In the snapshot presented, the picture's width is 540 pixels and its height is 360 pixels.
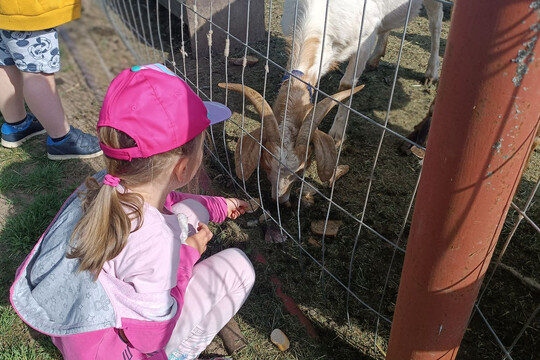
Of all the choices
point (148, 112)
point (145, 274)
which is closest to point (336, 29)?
point (148, 112)

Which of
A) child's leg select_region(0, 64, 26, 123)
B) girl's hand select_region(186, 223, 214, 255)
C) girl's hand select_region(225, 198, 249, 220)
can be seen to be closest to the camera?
girl's hand select_region(186, 223, 214, 255)

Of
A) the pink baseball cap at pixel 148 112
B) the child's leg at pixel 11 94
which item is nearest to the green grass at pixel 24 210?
the child's leg at pixel 11 94

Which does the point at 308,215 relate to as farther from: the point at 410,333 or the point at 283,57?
the point at 283,57

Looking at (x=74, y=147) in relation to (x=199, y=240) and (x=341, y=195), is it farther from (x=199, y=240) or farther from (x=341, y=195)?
(x=341, y=195)

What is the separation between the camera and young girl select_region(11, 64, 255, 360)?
155cm

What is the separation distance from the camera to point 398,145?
3.94m

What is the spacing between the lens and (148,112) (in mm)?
1545

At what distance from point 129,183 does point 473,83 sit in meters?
1.20

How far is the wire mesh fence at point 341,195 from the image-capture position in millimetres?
2352

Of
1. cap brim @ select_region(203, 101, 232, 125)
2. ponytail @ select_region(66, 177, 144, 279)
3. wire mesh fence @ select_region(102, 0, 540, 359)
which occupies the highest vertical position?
cap brim @ select_region(203, 101, 232, 125)

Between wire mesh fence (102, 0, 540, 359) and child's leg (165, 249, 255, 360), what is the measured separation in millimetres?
468

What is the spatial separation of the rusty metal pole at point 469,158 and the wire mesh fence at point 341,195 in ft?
0.63

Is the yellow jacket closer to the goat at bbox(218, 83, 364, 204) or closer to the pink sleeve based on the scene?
the pink sleeve

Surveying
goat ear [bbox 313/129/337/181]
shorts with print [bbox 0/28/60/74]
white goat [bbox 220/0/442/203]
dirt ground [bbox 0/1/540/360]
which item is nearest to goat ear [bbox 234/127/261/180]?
white goat [bbox 220/0/442/203]
